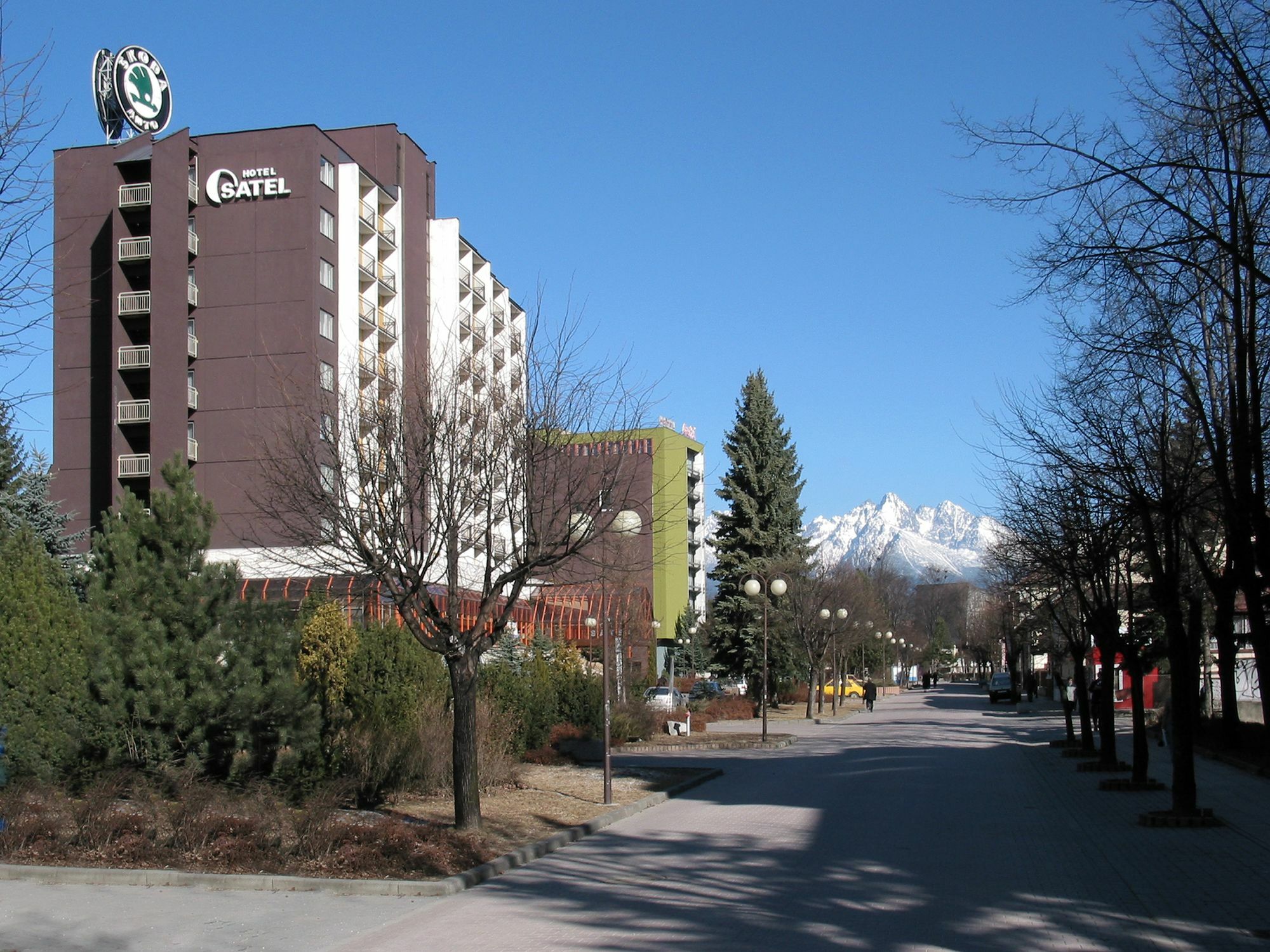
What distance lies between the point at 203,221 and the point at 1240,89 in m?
49.4

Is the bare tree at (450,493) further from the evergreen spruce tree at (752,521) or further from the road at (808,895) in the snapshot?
the evergreen spruce tree at (752,521)

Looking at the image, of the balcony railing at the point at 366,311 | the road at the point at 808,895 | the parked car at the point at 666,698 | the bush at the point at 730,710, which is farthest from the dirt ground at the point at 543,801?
the balcony railing at the point at 366,311

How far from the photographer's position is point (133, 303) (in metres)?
50.2

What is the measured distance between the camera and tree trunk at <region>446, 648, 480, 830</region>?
43.5 feet

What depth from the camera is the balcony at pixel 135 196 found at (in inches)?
1987

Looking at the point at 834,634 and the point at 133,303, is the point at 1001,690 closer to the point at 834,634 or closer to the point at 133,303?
the point at 834,634

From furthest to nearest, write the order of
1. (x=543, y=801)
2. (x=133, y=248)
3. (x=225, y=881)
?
(x=133, y=248) < (x=543, y=801) < (x=225, y=881)

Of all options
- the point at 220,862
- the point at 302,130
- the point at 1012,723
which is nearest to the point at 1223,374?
the point at 220,862

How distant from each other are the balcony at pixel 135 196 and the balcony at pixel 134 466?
10.7m

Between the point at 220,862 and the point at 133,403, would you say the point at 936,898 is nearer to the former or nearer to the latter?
the point at 220,862

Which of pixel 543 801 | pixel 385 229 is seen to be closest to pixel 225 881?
pixel 543 801

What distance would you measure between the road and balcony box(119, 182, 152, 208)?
4246 cm

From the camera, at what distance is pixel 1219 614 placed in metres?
18.3

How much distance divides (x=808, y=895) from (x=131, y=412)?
45.9 m
